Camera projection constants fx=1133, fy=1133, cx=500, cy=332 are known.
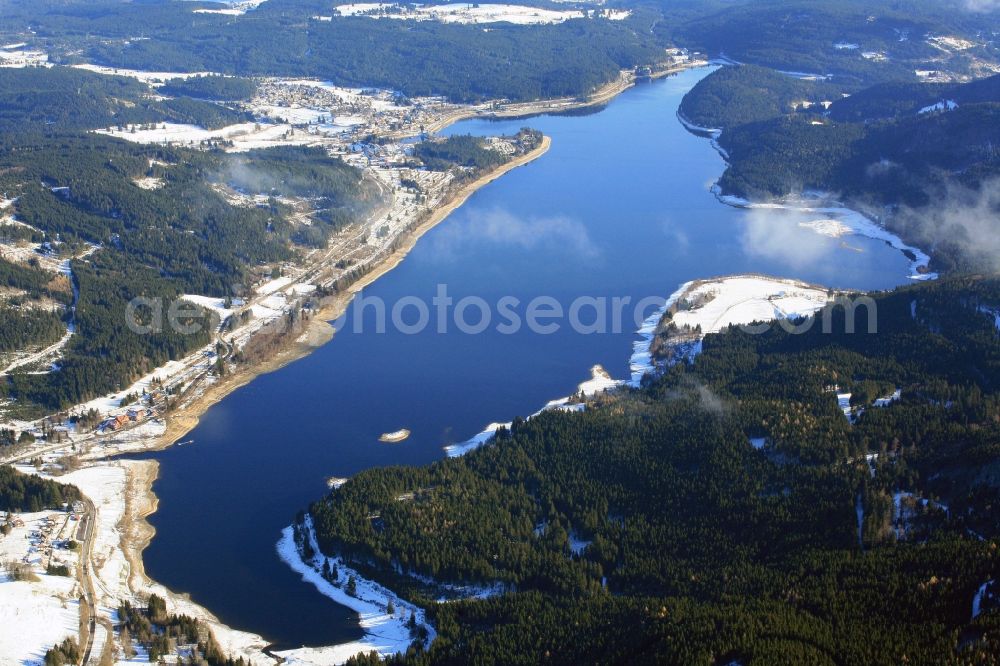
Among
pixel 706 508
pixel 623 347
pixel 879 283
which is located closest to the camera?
pixel 706 508

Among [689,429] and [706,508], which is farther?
[689,429]

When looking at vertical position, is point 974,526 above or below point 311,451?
above

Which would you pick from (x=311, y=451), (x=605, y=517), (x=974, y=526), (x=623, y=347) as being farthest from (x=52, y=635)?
(x=623, y=347)

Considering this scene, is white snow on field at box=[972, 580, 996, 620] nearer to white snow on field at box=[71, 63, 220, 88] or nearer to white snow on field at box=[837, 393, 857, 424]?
white snow on field at box=[837, 393, 857, 424]

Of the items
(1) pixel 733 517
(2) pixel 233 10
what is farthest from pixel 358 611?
(2) pixel 233 10

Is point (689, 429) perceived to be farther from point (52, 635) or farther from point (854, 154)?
point (854, 154)

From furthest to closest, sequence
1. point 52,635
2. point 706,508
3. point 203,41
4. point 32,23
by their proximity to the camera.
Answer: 1. point 32,23
2. point 203,41
3. point 706,508
4. point 52,635
